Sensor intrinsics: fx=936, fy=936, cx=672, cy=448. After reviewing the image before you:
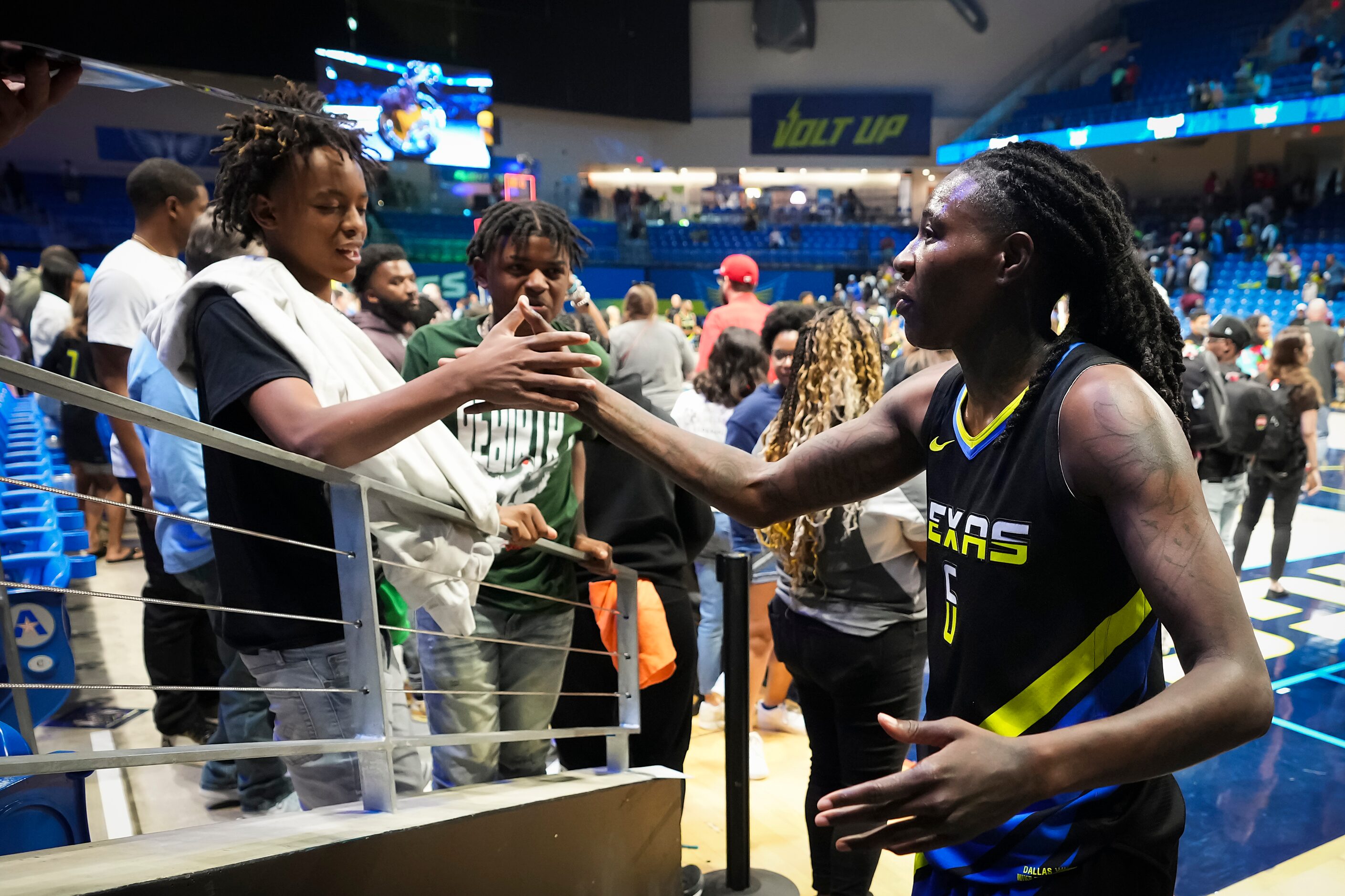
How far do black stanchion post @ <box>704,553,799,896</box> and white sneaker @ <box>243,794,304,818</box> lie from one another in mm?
1206

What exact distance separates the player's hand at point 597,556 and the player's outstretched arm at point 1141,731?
129 centimetres

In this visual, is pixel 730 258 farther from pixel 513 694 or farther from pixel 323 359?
pixel 323 359

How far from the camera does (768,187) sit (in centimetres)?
2422

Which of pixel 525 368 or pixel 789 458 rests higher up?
pixel 525 368

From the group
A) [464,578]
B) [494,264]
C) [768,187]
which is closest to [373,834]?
[464,578]

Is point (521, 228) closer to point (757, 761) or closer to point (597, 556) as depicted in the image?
point (597, 556)

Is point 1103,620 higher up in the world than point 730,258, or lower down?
lower down

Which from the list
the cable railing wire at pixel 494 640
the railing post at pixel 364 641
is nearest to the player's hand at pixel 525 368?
the railing post at pixel 364 641

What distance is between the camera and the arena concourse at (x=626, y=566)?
115cm

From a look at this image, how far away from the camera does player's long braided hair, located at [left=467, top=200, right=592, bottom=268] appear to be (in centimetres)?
228

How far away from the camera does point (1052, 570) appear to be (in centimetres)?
121

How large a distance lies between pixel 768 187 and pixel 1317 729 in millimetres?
21791

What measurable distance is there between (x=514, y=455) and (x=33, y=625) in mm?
1538

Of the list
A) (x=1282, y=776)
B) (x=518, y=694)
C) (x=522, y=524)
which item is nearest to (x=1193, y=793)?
(x=1282, y=776)
